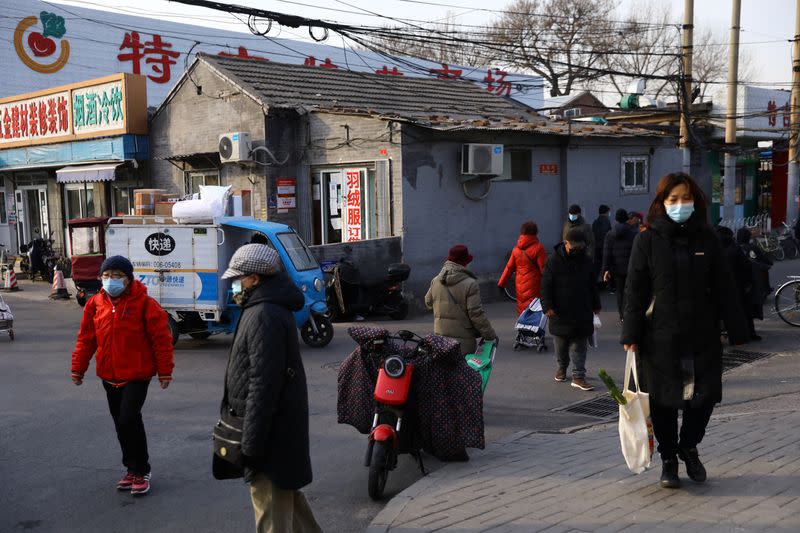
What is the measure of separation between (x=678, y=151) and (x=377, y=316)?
10.8 metres

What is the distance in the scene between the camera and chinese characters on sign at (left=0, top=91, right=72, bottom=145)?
72.6ft

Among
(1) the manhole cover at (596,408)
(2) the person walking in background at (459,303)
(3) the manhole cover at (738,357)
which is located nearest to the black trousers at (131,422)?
(2) the person walking in background at (459,303)

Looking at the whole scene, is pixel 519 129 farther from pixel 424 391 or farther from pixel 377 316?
pixel 424 391

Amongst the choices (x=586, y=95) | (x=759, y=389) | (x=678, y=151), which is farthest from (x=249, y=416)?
(x=586, y=95)

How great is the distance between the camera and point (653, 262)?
16.2ft

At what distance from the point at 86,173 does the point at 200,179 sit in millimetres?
3974

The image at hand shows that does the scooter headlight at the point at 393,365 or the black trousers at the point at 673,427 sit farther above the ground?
the scooter headlight at the point at 393,365

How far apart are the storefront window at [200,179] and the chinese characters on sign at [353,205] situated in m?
4.02

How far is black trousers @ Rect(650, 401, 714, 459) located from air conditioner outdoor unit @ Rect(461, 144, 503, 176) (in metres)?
10.8

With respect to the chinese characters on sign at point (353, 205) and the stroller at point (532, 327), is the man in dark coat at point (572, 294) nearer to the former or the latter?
the stroller at point (532, 327)

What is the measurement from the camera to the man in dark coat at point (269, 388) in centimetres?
409

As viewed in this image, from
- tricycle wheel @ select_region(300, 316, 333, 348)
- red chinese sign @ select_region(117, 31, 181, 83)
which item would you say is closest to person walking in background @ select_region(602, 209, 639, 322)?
tricycle wheel @ select_region(300, 316, 333, 348)

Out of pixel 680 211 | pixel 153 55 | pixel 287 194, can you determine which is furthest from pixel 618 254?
pixel 153 55

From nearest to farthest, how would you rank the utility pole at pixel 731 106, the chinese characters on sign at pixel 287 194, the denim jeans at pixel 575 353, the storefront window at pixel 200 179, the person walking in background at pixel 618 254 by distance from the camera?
the denim jeans at pixel 575 353, the person walking in background at pixel 618 254, the chinese characters on sign at pixel 287 194, the storefront window at pixel 200 179, the utility pole at pixel 731 106
